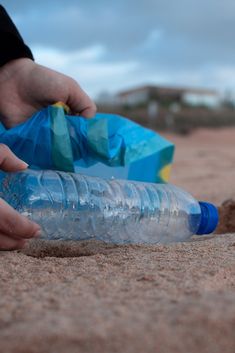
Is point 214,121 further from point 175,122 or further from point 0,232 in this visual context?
point 0,232

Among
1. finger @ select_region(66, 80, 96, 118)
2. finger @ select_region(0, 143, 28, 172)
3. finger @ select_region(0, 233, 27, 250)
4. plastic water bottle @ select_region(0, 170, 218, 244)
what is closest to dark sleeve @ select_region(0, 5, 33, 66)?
finger @ select_region(66, 80, 96, 118)

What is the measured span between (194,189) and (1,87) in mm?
2034

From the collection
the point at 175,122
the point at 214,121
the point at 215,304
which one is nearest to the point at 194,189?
the point at 215,304

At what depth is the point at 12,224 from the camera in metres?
1.65

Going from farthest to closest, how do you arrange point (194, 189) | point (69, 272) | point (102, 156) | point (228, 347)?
1. point (194, 189)
2. point (102, 156)
3. point (69, 272)
4. point (228, 347)

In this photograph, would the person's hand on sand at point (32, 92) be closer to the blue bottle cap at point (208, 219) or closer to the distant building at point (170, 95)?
the blue bottle cap at point (208, 219)

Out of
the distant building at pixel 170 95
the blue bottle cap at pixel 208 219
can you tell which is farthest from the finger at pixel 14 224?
the distant building at pixel 170 95

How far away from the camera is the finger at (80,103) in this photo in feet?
7.79

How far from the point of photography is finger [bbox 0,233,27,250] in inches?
67.5

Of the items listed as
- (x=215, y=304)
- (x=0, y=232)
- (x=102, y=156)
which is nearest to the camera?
(x=215, y=304)

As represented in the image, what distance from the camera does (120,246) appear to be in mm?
1963

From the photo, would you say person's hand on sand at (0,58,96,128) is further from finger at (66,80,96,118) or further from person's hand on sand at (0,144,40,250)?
person's hand on sand at (0,144,40,250)

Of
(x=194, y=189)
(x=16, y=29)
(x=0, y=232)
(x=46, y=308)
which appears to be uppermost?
(x=16, y=29)

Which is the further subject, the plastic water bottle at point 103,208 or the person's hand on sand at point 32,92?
the person's hand on sand at point 32,92
